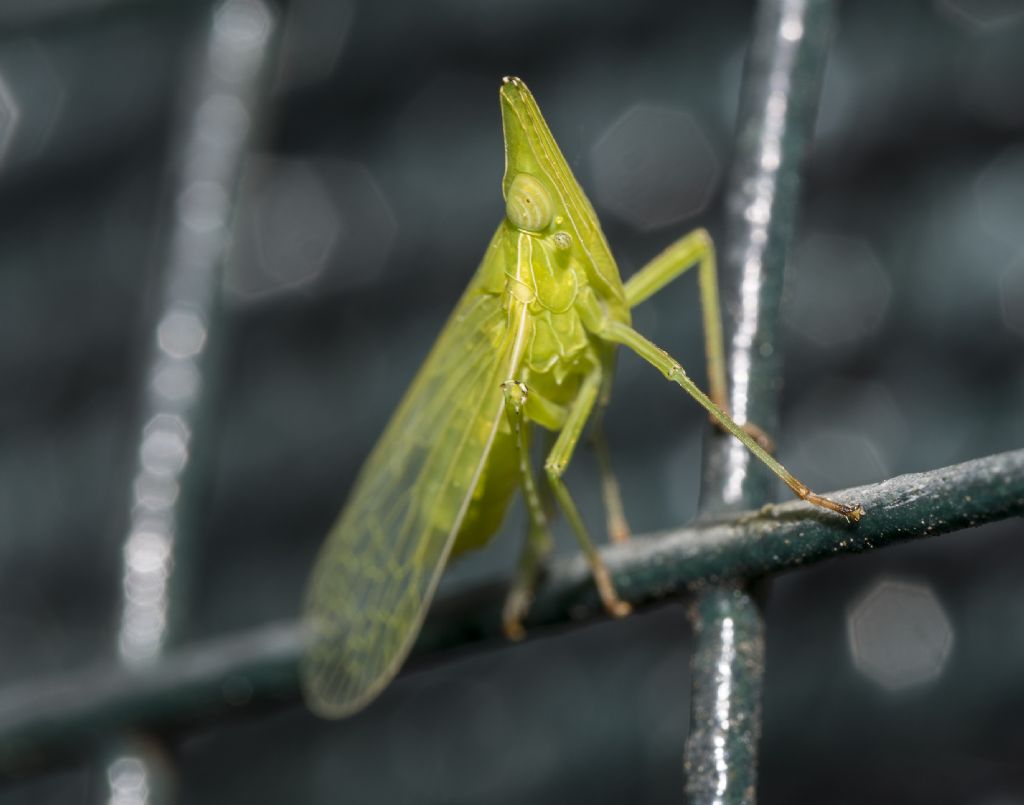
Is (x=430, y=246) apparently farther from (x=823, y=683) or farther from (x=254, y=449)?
(x=823, y=683)

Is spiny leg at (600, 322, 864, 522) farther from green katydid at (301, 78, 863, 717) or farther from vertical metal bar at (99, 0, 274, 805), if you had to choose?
vertical metal bar at (99, 0, 274, 805)

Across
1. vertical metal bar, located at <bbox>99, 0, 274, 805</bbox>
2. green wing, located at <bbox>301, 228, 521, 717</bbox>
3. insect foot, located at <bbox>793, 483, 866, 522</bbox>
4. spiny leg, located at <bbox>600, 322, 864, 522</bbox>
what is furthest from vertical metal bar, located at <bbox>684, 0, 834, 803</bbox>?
vertical metal bar, located at <bbox>99, 0, 274, 805</bbox>

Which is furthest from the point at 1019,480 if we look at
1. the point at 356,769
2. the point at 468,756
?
the point at 356,769

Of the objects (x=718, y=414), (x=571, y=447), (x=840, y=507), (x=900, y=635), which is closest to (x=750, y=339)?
(x=718, y=414)

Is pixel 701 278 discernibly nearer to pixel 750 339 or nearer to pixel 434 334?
pixel 750 339

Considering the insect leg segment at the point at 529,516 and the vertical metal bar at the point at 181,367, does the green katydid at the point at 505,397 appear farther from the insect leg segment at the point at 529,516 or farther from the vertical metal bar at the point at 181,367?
the vertical metal bar at the point at 181,367

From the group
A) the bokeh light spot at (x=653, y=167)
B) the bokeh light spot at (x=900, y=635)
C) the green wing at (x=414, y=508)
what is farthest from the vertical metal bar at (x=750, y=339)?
the bokeh light spot at (x=653, y=167)
